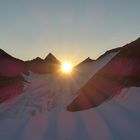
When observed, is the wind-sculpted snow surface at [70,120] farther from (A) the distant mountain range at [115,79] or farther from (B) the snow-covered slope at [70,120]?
(A) the distant mountain range at [115,79]

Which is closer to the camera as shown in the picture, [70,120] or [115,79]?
[70,120]

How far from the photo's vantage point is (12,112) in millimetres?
7148

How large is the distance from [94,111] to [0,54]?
593cm

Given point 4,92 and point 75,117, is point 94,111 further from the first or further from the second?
point 4,92

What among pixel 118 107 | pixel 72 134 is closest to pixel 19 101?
pixel 118 107

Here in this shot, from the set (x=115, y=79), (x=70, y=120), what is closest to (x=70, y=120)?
(x=70, y=120)

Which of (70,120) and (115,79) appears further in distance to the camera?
(115,79)

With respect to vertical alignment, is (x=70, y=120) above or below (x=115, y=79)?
below

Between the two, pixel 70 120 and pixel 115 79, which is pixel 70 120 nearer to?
pixel 70 120

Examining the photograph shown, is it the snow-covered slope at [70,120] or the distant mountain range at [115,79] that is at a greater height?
the distant mountain range at [115,79]

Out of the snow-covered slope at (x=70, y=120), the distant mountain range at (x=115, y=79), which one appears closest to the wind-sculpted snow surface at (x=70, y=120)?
the snow-covered slope at (x=70, y=120)

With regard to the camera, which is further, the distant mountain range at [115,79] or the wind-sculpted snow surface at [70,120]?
the distant mountain range at [115,79]

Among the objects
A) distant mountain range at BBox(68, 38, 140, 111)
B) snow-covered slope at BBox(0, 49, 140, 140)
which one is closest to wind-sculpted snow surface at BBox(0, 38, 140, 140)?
snow-covered slope at BBox(0, 49, 140, 140)

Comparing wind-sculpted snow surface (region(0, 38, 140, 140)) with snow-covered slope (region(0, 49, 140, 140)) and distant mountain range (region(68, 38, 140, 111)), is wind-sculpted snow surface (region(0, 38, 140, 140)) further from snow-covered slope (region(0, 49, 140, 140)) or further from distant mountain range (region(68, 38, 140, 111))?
distant mountain range (region(68, 38, 140, 111))
